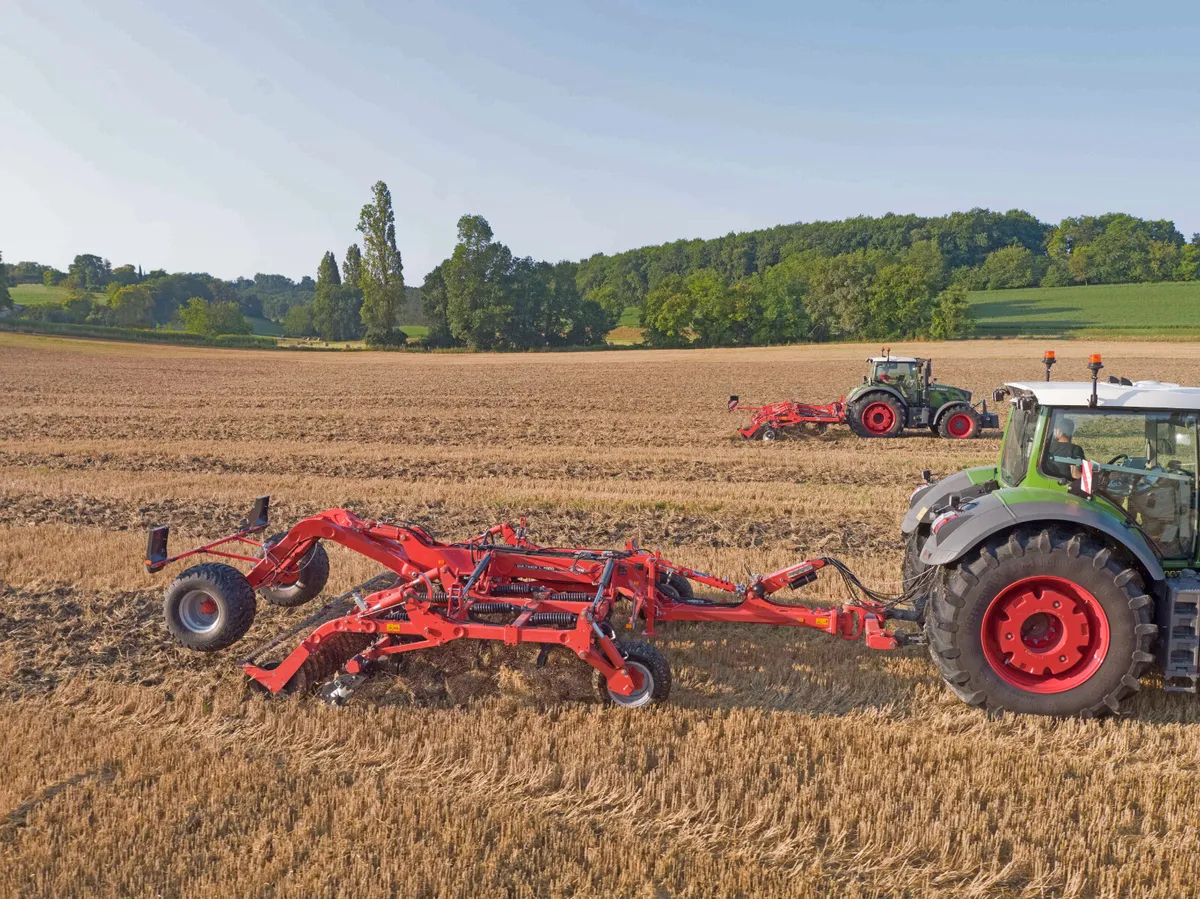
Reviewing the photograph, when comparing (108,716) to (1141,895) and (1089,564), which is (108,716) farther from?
(1089,564)

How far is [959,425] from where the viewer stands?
1620 centimetres

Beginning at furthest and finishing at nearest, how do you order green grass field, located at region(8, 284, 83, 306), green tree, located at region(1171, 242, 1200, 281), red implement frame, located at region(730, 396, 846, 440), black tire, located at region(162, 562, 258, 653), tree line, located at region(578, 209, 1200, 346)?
green grass field, located at region(8, 284, 83, 306) < green tree, located at region(1171, 242, 1200, 281) < tree line, located at region(578, 209, 1200, 346) < red implement frame, located at region(730, 396, 846, 440) < black tire, located at region(162, 562, 258, 653)

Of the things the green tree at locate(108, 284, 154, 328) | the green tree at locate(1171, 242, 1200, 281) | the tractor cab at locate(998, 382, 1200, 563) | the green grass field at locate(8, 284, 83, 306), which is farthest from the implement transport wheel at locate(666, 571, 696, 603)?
the green tree at locate(1171, 242, 1200, 281)

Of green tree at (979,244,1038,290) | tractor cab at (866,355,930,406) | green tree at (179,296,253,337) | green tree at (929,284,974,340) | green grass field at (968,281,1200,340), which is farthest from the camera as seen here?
green tree at (979,244,1038,290)

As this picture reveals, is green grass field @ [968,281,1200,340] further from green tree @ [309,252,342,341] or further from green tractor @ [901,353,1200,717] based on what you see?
green tractor @ [901,353,1200,717]

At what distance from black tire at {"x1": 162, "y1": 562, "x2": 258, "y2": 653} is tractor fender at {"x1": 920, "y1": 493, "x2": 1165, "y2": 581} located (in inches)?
163

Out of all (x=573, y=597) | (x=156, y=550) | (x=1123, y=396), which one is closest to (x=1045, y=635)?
(x=1123, y=396)

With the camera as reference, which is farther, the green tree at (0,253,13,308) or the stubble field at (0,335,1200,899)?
the green tree at (0,253,13,308)

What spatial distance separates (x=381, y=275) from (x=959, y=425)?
56.5m

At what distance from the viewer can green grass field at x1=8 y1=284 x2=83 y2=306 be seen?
8612cm

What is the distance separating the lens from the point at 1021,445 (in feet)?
17.6

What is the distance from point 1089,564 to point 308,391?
26029mm

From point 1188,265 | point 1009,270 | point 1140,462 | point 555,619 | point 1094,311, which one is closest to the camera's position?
point 555,619

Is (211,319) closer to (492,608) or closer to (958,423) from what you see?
(958,423)
